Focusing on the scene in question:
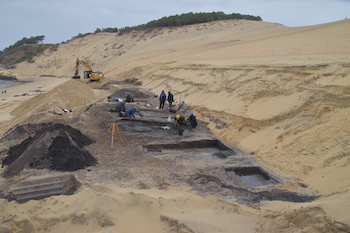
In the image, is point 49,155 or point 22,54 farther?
point 22,54

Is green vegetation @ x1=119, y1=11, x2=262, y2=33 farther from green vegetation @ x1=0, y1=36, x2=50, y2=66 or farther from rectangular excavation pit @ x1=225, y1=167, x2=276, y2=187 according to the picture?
rectangular excavation pit @ x1=225, y1=167, x2=276, y2=187

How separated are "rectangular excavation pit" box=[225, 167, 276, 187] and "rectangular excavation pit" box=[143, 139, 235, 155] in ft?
4.94

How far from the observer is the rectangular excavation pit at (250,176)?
8008 mm

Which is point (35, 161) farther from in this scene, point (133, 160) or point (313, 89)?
point (313, 89)

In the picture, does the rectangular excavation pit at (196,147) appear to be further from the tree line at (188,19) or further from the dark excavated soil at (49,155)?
the tree line at (188,19)

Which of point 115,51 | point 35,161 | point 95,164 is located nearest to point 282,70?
point 95,164

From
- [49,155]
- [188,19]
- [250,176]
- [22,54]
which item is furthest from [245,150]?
[22,54]

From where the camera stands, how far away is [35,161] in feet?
26.2

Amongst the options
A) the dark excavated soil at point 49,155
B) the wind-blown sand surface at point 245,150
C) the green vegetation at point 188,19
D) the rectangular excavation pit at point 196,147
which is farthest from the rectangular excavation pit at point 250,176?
the green vegetation at point 188,19

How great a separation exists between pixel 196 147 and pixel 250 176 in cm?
308

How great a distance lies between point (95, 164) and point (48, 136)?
1.78 m

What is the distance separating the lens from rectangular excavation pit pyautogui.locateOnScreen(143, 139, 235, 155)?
35.0 feet

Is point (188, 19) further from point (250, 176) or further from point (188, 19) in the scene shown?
point (250, 176)

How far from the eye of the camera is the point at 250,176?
28.2 ft
